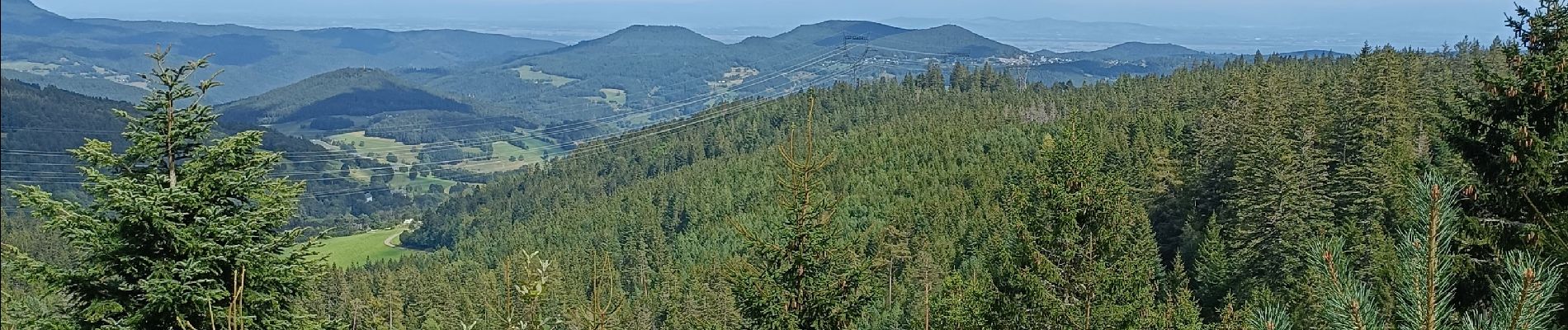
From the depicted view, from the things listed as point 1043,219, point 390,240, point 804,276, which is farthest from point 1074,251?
point 390,240

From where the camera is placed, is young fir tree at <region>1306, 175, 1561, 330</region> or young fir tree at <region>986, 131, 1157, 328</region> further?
young fir tree at <region>986, 131, 1157, 328</region>

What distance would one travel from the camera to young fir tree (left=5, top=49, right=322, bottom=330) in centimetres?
912

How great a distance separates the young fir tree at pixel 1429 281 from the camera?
3.55m

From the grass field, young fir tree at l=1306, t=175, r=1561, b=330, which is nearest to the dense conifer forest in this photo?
young fir tree at l=1306, t=175, r=1561, b=330

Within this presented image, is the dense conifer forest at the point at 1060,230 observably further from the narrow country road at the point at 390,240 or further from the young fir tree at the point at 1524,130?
the narrow country road at the point at 390,240

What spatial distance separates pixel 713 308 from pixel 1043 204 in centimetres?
2761

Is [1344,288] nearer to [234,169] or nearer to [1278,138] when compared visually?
[234,169]

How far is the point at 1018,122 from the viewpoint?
295 feet

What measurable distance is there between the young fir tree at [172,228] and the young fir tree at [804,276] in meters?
6.17

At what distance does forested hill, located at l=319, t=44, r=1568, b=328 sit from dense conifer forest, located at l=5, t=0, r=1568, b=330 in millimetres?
83

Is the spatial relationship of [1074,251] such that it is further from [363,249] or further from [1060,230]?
[363,249]

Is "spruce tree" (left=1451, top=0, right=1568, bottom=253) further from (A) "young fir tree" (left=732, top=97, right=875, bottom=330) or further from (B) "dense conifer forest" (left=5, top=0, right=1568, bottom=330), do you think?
(A) "young fir tree" (left=732, top=97, right=875, bottom=330)

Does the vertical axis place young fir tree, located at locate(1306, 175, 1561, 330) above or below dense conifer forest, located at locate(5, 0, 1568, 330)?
above

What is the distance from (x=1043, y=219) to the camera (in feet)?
54.5
